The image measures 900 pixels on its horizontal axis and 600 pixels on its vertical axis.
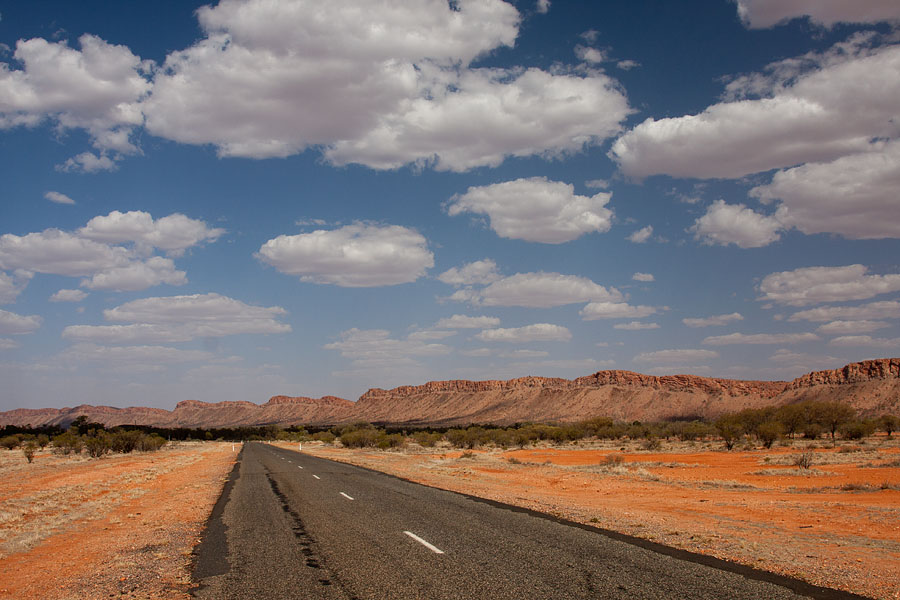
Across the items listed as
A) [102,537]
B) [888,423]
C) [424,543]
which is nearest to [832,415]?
[888,423]

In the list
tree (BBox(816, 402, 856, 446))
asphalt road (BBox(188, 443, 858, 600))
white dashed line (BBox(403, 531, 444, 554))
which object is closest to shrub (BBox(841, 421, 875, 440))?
tree (BBox(816, 402, 856, 446))

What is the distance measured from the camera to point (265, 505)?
53.7 feet

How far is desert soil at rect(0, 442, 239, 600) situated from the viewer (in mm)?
8336

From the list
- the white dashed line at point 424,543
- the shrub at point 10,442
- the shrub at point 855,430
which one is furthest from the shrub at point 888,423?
the shrub at point 10,442

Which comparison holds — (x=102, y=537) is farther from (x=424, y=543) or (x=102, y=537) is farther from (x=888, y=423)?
(x=888, y=423)

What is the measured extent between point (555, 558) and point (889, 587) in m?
4.29

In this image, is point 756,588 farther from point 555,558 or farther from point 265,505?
point 265,505

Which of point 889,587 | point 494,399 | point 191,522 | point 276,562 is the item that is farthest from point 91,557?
point 494,399

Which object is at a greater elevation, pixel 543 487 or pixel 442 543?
pixel 442 543

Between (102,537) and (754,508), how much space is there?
17146 millimetres

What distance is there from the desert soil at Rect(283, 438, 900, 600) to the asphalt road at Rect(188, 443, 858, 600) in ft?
4.10

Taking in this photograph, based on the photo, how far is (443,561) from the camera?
28.5 feet

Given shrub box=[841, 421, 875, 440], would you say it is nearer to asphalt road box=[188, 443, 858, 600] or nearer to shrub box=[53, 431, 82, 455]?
asphalt road box=[188, 443, 858, 600]

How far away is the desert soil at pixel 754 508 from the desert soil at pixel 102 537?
27.5ft
